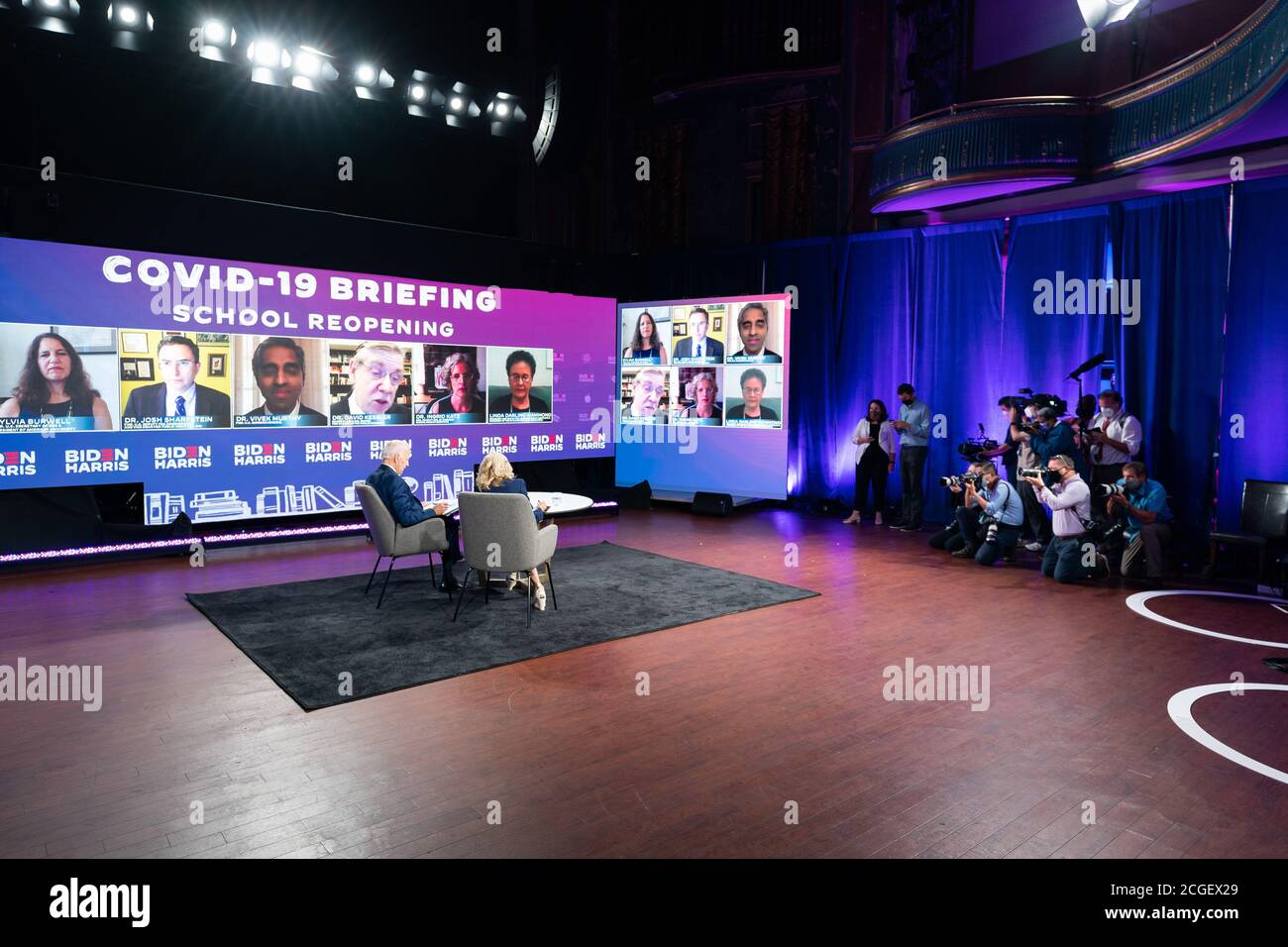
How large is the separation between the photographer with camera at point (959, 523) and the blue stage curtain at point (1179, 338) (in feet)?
5.61

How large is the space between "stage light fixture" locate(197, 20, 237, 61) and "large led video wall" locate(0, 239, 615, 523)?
194 centimetres

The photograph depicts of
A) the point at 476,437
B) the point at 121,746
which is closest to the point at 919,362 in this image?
the point at 476,437

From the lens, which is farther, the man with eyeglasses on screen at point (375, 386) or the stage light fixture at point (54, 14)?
the man with eyeglasses on screen at point (375, 386)

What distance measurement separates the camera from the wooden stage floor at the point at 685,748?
→ 3.00 m

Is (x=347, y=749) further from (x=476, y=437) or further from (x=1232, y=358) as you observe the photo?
(x=1232, y=358)

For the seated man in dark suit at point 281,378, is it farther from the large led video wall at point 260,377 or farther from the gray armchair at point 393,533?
the gray armchair at point 393,533

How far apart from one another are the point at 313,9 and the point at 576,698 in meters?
8.08

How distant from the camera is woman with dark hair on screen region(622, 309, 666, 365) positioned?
11.1m

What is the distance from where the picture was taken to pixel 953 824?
3088 millimetres

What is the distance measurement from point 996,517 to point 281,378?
740 cm

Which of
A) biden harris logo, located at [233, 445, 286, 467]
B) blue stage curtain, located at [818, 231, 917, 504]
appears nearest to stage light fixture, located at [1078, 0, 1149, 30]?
blue stage curtain, located at [818, 231, 917, 504]

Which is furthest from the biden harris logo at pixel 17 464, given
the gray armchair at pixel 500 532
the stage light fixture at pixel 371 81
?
the stage light fixture at pixel 371 81

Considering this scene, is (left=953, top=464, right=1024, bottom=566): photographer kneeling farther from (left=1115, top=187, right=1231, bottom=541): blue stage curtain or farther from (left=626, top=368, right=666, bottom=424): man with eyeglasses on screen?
(left=626, top=368, right=666, bottom=424): man with eyeglasses on screen

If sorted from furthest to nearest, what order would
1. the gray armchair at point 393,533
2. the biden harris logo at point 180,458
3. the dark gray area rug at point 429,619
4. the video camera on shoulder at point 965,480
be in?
1. the video camera on shoulder at point 965,480
2. the biden harris logo at point 180,458
3. the gray armchair at point 393,533
4. the dark gray area rug at point 429,619
